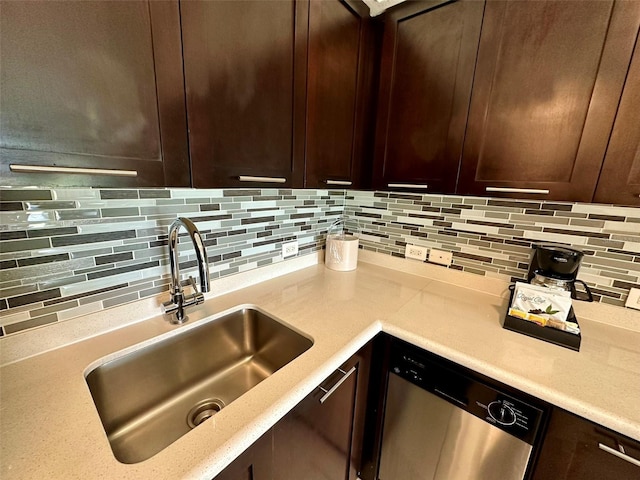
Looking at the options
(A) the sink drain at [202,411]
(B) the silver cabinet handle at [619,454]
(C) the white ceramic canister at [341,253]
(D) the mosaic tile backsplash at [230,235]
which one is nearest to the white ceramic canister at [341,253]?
(C) the white ceramic canister at [341,253]

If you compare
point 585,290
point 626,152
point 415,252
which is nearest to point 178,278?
point 415,252

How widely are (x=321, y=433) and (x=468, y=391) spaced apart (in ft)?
1.62

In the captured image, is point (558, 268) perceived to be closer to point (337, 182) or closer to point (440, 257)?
point (440, 257)

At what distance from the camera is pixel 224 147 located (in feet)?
2.38

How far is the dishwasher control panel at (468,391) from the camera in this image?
→ 0.74m

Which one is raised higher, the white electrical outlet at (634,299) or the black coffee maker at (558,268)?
the black coffee maker at (558,268)

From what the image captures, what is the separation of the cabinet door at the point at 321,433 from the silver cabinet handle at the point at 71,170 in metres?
0.69

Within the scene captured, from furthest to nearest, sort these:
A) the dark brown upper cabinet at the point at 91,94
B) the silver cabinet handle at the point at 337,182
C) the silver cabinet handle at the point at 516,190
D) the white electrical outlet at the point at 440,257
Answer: the white electrical outlet at the point at 440,257
the silver cabinet handle at the point at 337,182
the silver cabinet handle at the point at 516,190
the dark brown upper cabinet at the point at 91,94

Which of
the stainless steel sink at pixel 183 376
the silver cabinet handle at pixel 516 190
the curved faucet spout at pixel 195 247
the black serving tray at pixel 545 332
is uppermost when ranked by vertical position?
the silver cabinet handle at pixel 516 190

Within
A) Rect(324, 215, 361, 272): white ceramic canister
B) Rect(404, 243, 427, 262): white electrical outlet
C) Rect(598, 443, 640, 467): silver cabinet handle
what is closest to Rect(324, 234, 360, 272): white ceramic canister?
Rect(324, 215, 361, 272): white ceramic canister

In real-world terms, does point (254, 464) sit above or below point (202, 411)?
above

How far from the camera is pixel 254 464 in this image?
588mm

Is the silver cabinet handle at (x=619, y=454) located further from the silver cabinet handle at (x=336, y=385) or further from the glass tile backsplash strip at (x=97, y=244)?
the glass tile backsplash strip at (x=97, y=244)

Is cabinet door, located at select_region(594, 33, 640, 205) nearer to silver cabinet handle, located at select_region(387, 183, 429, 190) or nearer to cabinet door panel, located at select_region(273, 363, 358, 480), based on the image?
silver cabinet handle, located at select_region(387, 183, 429, 190)
